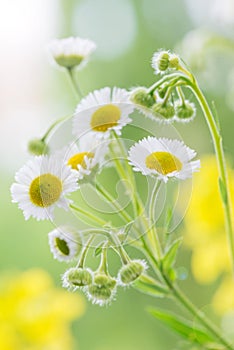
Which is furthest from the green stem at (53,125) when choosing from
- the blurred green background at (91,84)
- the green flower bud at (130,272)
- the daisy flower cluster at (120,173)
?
the blurred green background at (91,84)

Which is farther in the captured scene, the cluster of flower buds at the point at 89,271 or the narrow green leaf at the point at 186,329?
the narrow green leaf at the point at 186,329

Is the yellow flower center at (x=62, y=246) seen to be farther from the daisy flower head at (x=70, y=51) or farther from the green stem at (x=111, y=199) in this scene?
the daisy flower head at (x=70, y=51)

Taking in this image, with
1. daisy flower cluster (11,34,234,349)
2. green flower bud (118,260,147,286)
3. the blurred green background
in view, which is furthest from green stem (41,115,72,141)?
the blurred green background

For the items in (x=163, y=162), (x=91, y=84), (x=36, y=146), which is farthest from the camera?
(x=91, y=84)

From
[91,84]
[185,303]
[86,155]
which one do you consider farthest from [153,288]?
[91,84]

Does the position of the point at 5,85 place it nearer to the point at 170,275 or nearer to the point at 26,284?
the point at 26,284

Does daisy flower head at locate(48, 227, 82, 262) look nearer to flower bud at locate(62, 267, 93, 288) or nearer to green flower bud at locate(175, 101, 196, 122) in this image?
flower bud at locate(62, 267, 93, 288)

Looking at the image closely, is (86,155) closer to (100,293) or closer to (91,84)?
(100,293)
